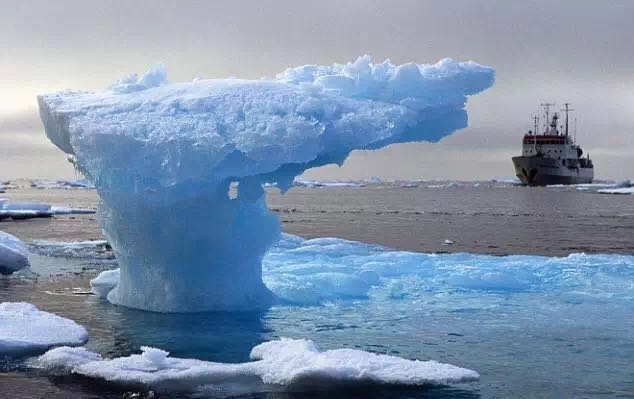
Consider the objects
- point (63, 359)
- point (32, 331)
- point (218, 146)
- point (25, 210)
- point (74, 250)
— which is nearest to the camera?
point (63, 359)

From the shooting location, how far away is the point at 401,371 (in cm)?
817

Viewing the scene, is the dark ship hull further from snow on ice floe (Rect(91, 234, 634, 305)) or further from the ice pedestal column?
the ice pedestal column

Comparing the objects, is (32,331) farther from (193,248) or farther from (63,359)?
(193,248)

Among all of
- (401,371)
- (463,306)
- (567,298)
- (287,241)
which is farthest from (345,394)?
(287,241)

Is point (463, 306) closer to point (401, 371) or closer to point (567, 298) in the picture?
point (567, 298)

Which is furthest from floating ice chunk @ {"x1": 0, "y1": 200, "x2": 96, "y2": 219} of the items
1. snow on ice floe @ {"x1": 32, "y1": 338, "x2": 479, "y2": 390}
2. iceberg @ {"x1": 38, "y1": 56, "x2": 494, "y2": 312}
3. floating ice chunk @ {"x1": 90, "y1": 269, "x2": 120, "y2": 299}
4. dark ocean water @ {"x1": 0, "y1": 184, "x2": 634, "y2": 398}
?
snow on ice floe @ {"x1": 32, "y1": 338, "x2": 479, "y2": 390}

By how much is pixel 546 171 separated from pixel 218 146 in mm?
93998

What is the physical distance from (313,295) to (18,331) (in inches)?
217

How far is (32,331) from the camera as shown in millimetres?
10055

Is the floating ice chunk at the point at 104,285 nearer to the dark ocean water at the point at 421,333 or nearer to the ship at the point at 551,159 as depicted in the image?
the dark ocean water at the point at 421,333

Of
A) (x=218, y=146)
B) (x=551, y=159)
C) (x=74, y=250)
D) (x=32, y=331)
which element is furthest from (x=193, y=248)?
(x=551, y=159)

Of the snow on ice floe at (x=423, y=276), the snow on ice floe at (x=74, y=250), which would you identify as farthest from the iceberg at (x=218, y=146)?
the snow on ice floe at (x=74, y=250)

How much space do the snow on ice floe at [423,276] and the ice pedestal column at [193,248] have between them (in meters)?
1.07

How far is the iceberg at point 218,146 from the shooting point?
11648 millimetres
